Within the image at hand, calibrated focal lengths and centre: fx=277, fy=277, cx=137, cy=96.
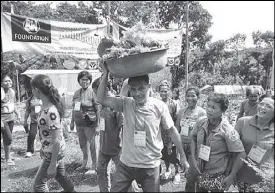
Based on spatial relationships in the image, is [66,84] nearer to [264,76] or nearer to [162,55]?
[162,55]

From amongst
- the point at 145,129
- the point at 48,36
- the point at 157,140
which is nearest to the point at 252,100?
the point at 157,140

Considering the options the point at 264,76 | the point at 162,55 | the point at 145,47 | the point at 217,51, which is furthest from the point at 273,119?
the point at 264,76

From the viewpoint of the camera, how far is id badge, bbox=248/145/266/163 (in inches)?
104

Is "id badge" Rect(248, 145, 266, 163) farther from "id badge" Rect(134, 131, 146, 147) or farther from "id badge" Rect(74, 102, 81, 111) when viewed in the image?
"id badge" Rect(74, 102, 81, 111)

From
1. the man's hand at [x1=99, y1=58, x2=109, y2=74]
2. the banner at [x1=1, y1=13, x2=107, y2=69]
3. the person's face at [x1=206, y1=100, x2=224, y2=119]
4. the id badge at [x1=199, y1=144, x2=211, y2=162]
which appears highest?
the banner at [x1=1, y1=13, x2=107, y2=69]

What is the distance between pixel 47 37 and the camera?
24.5 ft

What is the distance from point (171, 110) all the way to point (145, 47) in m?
2.22

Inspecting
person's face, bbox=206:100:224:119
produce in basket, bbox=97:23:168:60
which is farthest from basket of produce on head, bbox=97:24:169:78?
person's face, bbox=206:100:224:119

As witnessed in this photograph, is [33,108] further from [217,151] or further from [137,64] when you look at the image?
[217,151]

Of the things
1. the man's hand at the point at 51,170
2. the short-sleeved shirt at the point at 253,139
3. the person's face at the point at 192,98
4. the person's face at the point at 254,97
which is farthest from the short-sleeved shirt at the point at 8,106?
the person's face at the point at 254,97

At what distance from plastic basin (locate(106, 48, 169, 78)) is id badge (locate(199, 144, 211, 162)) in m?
1.01

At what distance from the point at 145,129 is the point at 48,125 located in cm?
104

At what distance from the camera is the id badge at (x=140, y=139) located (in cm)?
270

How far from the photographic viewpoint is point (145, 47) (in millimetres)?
2521
